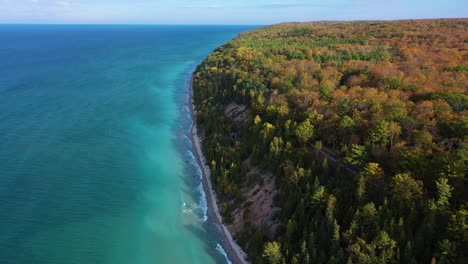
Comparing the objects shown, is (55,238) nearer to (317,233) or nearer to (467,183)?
(317,233)

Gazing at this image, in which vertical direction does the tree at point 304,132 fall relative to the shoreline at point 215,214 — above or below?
above

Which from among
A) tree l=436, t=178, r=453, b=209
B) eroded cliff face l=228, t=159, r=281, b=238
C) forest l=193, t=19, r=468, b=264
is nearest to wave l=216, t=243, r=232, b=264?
forest l=193, t=19, r=468, b=264

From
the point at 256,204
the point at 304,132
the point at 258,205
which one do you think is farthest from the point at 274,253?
the point at 304,132

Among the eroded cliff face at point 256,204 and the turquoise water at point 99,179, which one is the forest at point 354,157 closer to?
the eroded cliff face at point 256,204

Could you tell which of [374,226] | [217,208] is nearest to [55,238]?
[217,208]

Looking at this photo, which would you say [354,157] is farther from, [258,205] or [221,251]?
[221,251]

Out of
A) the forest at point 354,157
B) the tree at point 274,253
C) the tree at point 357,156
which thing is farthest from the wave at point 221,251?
the tree at point 357,156
